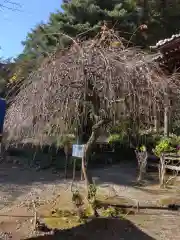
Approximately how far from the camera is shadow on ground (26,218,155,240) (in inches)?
179

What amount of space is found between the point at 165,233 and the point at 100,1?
13.9 m

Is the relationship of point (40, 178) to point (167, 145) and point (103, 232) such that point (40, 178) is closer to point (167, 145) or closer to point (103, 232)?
point (167, 145)

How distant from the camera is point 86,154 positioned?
546 centimetres

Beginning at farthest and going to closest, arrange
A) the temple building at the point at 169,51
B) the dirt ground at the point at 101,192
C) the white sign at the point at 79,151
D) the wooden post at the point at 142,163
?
the wooden post at the point at 142,163, the temple building at the point at 169,51, the white sign at the point at 79,151, the dirt ground at the point at 101,192

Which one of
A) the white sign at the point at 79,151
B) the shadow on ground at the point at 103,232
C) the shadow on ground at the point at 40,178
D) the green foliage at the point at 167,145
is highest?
the green foliage at the point at 167,145

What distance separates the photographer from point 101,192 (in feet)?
24.8

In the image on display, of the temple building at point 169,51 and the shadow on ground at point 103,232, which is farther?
the temple building at point 169,51

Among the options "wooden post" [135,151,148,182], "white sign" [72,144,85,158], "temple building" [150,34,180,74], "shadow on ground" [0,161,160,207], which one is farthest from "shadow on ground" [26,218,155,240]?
"temple building" [150,34,180,74]

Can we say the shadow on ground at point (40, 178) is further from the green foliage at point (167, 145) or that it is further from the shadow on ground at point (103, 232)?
the shadow on ground at point (103, 232)

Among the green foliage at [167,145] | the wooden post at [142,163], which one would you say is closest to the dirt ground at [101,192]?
the wooden post at [142,163]

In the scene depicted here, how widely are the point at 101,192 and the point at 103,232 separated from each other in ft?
9.03

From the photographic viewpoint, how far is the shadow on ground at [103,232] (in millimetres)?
4545

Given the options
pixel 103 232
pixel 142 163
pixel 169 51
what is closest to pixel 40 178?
pixel 142 163

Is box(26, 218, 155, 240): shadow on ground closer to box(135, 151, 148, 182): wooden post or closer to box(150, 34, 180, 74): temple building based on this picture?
box(135, 151, 148, 182): wooden post
